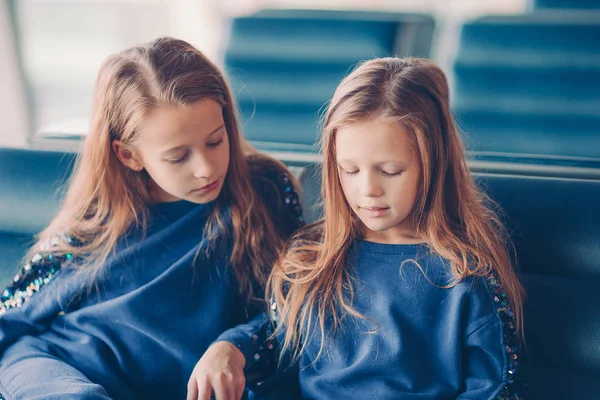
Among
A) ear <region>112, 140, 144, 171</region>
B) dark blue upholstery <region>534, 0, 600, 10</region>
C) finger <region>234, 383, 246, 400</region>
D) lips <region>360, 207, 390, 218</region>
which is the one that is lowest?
finger <region>234, 383, 246, 400</region>

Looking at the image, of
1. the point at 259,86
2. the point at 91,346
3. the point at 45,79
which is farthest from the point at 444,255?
the point at 45,79

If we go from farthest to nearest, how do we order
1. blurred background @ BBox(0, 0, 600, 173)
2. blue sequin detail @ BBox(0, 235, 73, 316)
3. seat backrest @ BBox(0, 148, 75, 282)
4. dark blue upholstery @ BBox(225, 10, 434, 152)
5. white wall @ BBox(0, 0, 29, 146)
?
white wall @ BBox(0, 0, 29, 146) < dark blue upholstery @ BBox(225, 10, 434, 152) < blurred background @ BBox(0, 0, 600, 173) < seat backrest @ BBox(0, 148, 75, 282) < blue sequin detail @ BBox(0, 235, 73, 316)

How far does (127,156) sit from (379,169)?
50 cm

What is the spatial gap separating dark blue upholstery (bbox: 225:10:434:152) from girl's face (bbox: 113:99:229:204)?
2.86 feet

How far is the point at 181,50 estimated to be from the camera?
1.27 meters

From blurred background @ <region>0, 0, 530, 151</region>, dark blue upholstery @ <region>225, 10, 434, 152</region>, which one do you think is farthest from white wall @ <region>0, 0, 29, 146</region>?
dark blue upholstery @ <region>225, 10, 434, 152</region>

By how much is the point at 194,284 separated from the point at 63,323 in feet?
0.87

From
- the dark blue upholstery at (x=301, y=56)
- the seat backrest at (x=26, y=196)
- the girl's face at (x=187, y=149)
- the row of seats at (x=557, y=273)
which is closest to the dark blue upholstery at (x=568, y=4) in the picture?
the dark blue upholstery at (x=301, y=56)

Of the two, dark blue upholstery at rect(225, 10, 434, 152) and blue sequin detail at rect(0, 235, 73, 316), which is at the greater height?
dark blue upholstery at rect(225, 10, 434, 152)

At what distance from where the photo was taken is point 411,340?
3.61 feet

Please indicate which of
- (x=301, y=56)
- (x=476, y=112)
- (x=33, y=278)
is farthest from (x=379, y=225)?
(x=301, y=56)

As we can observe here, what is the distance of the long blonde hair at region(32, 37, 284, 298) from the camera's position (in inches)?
48.2

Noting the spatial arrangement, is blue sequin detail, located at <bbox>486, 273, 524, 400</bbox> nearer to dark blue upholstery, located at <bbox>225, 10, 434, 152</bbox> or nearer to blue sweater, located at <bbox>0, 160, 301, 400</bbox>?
blue sweater, located at <bbox>0, 160, 301, 400</bbox>

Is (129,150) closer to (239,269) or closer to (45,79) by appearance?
(239,269)
